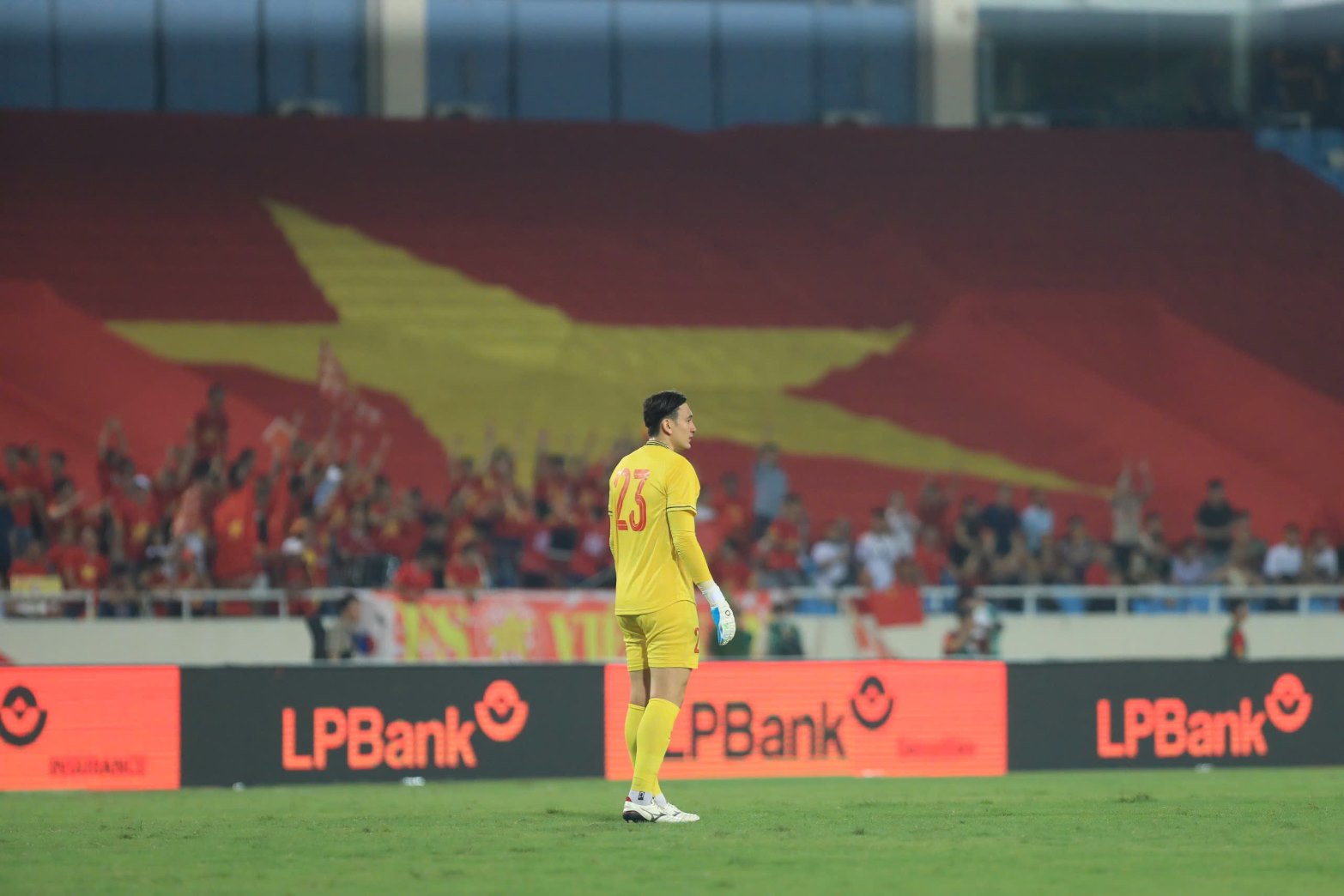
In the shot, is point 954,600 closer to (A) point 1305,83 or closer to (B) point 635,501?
(B) point 635,501

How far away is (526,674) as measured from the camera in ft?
52.1

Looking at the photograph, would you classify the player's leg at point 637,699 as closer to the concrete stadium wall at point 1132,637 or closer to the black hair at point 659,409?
the black hair at point 659,409

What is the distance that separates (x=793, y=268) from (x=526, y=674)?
649 inches

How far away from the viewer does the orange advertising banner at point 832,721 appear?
15.7 m

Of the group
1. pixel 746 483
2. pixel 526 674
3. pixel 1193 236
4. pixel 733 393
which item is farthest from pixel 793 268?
pixel 526 674

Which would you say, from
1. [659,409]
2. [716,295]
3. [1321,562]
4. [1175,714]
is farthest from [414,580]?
[716,295]

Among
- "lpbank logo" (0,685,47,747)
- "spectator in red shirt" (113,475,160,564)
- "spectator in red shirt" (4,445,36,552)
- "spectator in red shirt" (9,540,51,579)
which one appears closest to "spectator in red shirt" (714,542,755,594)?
"spectator in red shirt" (113,475,160,564)

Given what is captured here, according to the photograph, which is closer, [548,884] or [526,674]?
[548,884]

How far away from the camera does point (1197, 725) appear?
54.2 ft

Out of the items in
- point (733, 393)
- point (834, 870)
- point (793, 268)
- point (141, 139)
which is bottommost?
point (834, 870)

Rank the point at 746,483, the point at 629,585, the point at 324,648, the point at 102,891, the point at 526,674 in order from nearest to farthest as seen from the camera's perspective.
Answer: the point at 102,891, the point at 629,585, the point at 526,674, the point at 324,648, the point at 746,483

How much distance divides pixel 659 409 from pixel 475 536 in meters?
11.7

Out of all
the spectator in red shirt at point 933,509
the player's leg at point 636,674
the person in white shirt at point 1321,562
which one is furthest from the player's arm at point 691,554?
the person in white shirt at point 1321,562

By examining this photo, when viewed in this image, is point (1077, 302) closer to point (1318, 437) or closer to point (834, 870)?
point (1318, 437)
